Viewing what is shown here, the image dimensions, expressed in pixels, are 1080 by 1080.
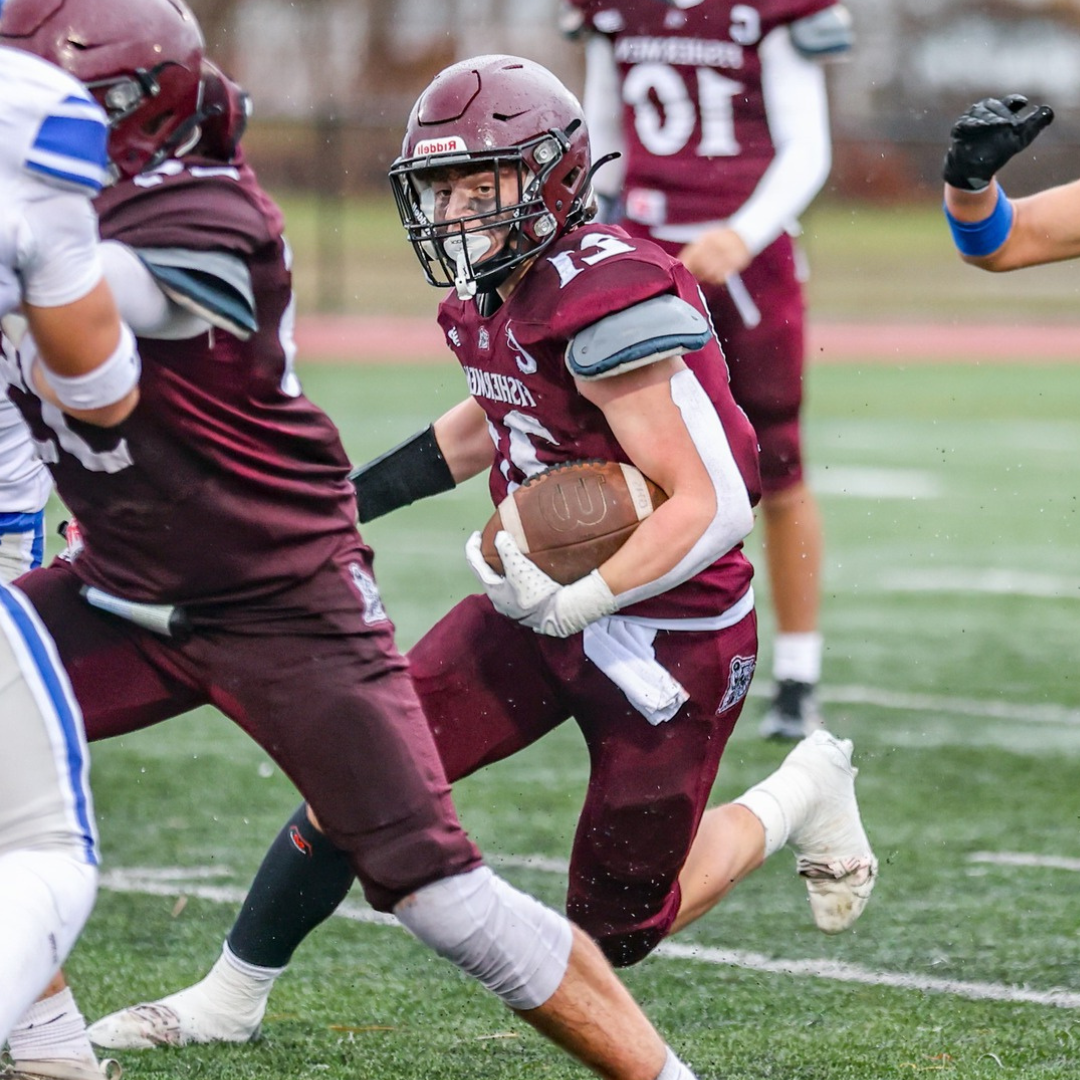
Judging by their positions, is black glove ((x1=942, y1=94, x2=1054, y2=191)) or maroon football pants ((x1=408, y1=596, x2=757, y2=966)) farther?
black glove ((x1=942, y1=94, x2=1054, y2=191))

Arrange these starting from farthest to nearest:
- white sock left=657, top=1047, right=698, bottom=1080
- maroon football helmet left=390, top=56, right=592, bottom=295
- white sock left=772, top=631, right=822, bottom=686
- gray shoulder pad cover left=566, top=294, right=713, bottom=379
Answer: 1. white sock left=772, top=631, right=822, bottom=686
2. maroon football helmet left=390, top=56, right=592, bottom=295
3. gray shoulder pad cover left=566, top=294, right=713, bottom=379
4. white sock left=657, top=1047, right=698, bottom=1080

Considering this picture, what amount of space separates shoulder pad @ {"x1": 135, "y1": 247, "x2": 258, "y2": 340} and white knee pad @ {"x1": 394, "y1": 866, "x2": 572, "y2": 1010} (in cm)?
79

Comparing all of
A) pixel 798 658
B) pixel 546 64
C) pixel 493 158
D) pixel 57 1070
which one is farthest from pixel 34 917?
pixel 546 64

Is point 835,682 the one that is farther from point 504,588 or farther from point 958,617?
point 504,588

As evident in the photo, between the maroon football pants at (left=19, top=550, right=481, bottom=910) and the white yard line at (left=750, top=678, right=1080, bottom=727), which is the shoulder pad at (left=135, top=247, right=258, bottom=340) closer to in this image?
the maroon football pants at (left=19, top=550, right=481, bottom=910)

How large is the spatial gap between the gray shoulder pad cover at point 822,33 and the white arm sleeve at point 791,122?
33mm

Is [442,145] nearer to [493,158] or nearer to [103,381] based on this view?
[493,158]

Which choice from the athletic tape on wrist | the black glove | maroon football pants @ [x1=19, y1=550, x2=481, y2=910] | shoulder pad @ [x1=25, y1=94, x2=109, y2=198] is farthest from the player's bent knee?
the black glove

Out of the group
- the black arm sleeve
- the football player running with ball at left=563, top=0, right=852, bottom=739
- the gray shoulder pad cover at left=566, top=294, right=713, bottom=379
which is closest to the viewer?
the gray shoulder pad cover at left=566, top=294, right=713, bottom=379

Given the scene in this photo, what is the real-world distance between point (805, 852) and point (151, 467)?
154 cm

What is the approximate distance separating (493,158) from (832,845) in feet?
4.59

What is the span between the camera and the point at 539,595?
3.06 m

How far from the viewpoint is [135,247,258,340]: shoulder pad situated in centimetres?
243

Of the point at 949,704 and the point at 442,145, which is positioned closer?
the point at 442,145
